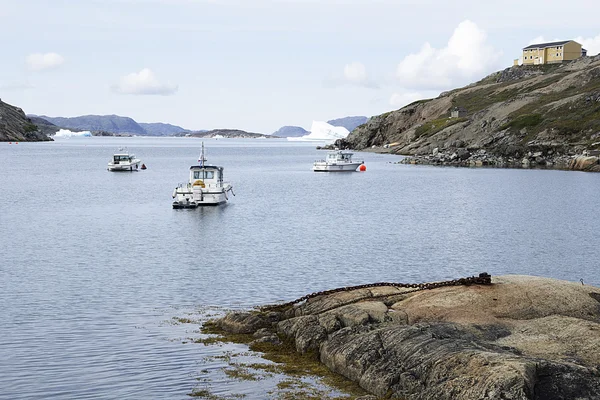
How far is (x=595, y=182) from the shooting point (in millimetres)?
111375

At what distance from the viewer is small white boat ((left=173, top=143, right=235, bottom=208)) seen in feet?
275

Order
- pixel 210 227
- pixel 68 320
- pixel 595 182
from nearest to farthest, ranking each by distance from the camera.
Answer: pixel 68 320 → pixel 210 227 → pixel 595 182

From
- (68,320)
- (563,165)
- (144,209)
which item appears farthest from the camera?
(563,165)

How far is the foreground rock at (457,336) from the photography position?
64.1 feet

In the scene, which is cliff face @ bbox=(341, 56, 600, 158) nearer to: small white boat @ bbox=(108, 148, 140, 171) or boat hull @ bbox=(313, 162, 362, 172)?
boat hull @ bbox=(313, 162, 362, 172)

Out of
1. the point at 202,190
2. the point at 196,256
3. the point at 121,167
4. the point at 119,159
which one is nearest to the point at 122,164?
the point at 121,167

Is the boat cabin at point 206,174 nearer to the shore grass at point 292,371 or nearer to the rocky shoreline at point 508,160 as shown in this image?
the shore grass at point 292,371

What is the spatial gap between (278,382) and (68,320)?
525 inches

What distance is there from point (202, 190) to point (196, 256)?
1320 inches

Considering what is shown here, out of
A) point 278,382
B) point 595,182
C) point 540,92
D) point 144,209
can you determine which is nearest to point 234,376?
point 278,382

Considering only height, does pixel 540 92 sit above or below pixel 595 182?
above

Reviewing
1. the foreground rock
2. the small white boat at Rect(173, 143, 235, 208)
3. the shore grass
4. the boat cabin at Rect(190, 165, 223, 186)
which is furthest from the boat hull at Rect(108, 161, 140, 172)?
the shore grass

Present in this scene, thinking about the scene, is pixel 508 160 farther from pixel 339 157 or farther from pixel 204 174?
pixel 204 174

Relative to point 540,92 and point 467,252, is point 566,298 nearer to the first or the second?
point 467,252
